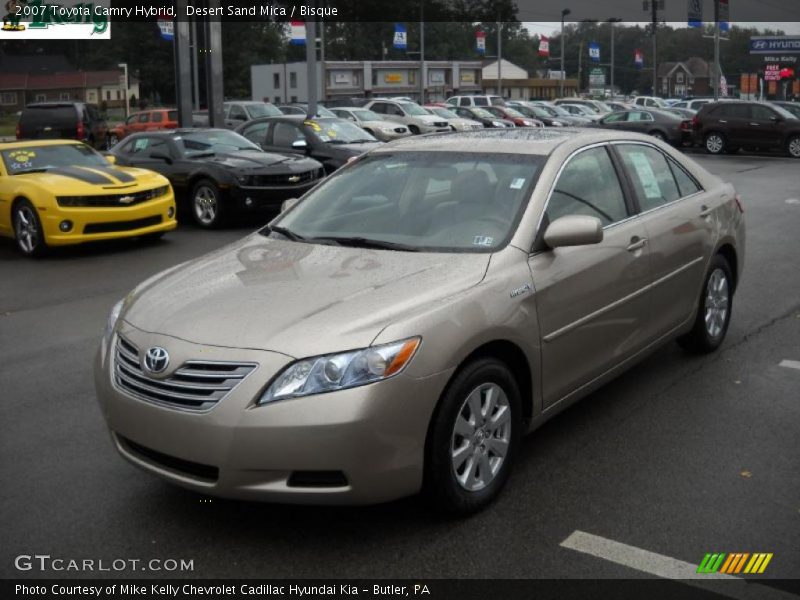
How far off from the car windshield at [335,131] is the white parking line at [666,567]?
14115 millimetres

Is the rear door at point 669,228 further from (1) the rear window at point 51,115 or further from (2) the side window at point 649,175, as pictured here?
(1) the rear window at point 51,115

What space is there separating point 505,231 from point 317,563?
182 centimetres

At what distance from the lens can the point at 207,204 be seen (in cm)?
1384

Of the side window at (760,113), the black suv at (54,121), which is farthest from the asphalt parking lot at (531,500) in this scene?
the side window at (760,113)

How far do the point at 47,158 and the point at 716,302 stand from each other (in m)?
9.16

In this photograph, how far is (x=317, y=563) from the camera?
12.1 ft

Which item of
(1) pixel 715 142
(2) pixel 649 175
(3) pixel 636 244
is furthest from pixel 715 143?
(3) pixel 636 244

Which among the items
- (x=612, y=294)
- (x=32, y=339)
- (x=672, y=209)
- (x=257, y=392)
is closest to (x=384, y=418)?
(x=257, y=392)

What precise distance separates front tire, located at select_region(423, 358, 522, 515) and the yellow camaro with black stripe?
8282mm

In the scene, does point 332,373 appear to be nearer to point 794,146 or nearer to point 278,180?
point 278,180

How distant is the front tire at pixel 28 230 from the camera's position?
37.2 ft

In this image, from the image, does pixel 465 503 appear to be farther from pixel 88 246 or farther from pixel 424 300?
pixel 88 246

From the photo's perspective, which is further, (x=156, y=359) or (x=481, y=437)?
(x=481, y=437)

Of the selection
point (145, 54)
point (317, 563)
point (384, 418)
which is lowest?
point (317, 563)
